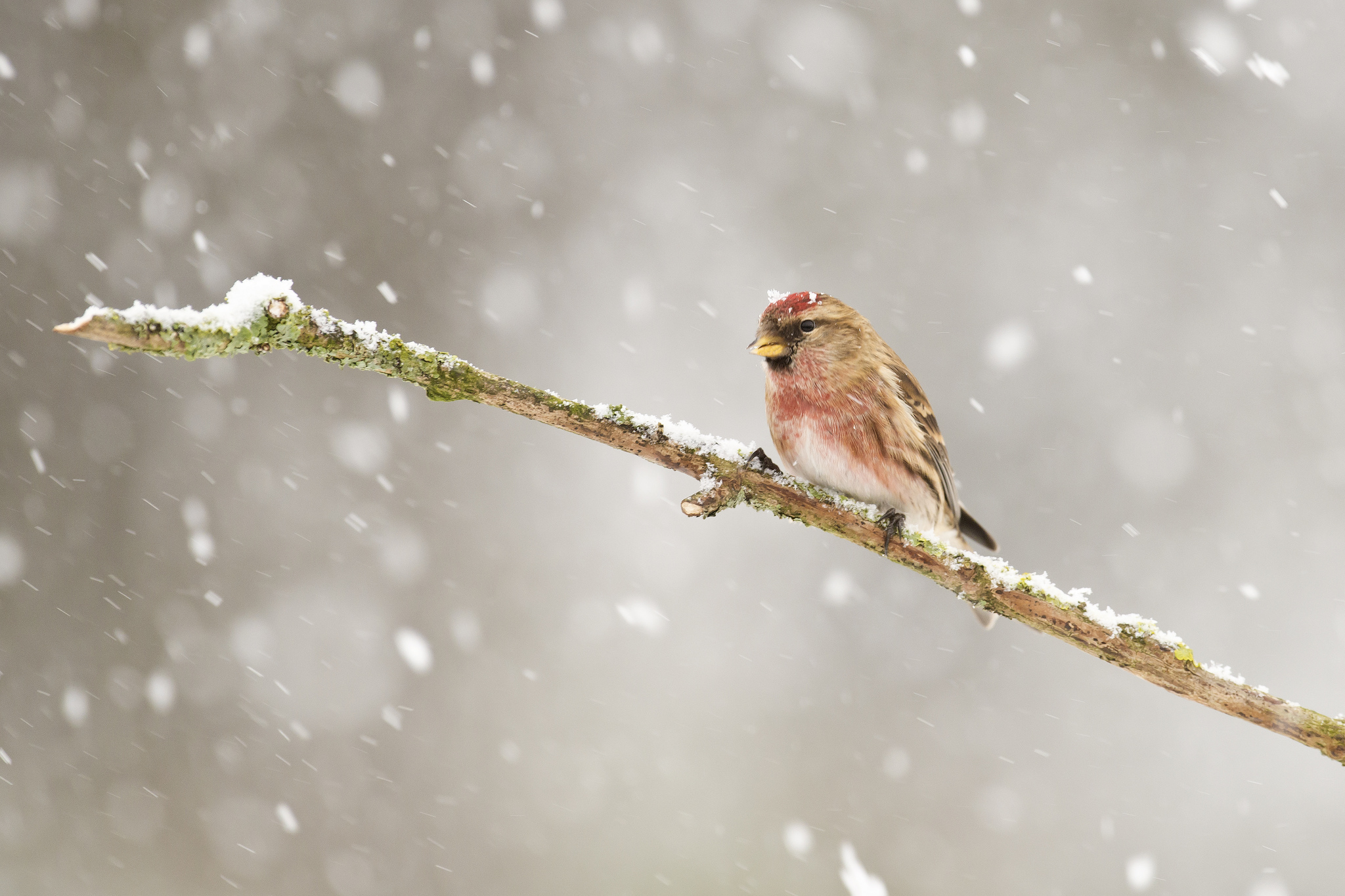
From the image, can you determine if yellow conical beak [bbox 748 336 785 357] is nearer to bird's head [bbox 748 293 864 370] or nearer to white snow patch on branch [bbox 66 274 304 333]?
bird's head [bbox 748 293 864 370]

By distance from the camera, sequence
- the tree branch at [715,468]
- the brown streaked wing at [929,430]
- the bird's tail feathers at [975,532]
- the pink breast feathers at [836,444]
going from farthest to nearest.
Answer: the bird's tail feathers at [975,532]
the brown streaked wing at [929,430]
the pink breast feathers at [836,444]
the tree branch at [715,468]

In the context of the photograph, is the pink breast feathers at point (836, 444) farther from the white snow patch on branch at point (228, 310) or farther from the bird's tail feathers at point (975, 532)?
the white snow patch on branch at point (228, 310)

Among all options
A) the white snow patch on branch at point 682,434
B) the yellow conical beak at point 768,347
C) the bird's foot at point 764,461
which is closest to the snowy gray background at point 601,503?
the yellow conical beak at point 768,347

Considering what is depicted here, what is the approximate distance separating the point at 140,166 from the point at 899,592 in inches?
Answer: 362

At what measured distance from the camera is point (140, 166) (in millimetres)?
9383

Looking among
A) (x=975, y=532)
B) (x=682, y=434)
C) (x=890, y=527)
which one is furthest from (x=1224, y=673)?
(x=975, y=532)

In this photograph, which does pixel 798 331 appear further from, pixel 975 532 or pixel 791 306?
pixel 975 532

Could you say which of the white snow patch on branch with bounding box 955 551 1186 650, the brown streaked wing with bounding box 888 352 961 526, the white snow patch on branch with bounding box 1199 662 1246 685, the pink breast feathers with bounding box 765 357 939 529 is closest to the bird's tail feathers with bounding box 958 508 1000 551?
the brown streaked wing with bounding box 888 352 961 526

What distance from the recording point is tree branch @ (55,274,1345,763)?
207cm

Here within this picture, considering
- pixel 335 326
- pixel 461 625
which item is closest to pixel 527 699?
pixel 461 625

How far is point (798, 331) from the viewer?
377 centimetres

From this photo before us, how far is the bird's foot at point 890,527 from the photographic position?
3.03 meters

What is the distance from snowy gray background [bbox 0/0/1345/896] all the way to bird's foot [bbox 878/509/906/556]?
6.50m

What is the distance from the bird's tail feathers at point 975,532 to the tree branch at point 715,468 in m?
1.53
